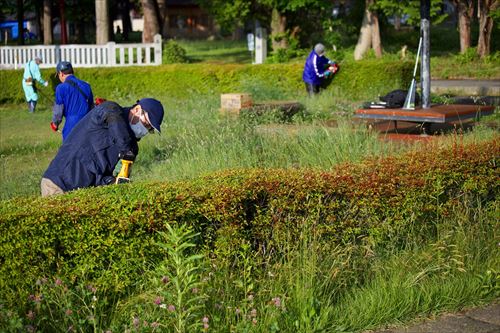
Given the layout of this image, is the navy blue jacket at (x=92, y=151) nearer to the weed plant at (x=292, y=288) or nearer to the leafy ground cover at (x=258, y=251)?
the leafy ground cover at (x=258, y=251)

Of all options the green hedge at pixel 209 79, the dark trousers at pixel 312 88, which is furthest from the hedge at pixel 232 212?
the dark trousers at pixel 312 88

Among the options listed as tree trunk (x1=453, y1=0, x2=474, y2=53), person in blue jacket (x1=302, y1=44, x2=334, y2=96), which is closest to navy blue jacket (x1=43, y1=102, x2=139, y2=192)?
person in blue jacket (x1=302, y1=44, x2=334, y2=96)

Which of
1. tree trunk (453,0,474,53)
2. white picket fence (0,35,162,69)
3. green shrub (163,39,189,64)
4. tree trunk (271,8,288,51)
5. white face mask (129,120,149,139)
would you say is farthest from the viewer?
tree trunk (271,8,288,51)

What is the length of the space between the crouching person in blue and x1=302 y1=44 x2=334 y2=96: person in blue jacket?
13.5 m

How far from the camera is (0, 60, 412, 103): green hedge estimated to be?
21859mm

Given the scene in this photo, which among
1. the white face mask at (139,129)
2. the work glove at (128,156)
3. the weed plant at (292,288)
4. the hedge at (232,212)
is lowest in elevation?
the weed plant at (292,288)

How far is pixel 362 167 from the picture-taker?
680 centimetres

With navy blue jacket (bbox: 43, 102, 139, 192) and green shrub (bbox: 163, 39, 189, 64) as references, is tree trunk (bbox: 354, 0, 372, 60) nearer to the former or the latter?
green shrub (bbox: 163, 39, 189, 64)

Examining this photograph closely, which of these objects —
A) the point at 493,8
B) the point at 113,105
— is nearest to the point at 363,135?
the point at 113,105

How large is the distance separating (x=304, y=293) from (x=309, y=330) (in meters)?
0.30

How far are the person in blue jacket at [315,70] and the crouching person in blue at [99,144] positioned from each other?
1352 cm

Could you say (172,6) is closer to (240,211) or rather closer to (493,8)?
(493,8)

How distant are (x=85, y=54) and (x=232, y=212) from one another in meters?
24.3

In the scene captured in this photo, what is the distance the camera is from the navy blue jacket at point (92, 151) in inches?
265
